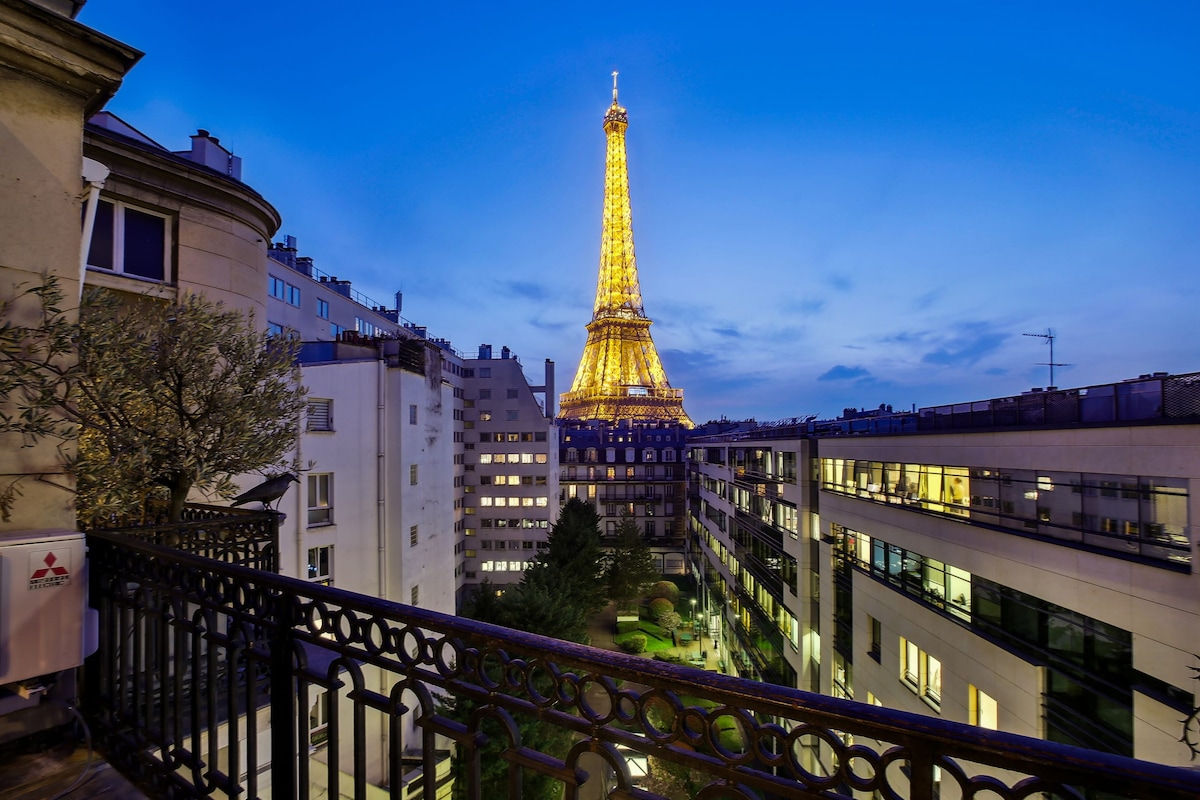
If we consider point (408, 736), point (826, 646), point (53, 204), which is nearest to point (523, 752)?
point (53, 204)

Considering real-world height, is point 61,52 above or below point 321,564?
above

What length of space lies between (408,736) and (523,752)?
20.4m

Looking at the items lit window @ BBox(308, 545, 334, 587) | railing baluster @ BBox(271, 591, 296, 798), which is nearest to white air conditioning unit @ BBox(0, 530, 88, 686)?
railing baluster @ BBox(271, 591, 296, 798)

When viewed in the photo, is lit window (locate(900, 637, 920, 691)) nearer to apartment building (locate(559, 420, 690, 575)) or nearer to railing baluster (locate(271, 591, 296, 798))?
railing baluster (locate(271, 591, 296, 798))

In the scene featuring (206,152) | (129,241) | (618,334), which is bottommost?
(129,241)

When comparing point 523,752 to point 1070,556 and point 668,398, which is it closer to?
point 1070,556

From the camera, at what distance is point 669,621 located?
1518 inches

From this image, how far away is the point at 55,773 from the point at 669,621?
37646 millimetres

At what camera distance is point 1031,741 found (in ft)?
5.35

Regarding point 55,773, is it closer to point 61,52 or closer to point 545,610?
point 61,52

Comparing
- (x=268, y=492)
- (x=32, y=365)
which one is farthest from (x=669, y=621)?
(x=32, y=365)

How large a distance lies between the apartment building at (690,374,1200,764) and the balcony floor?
12.3 meters

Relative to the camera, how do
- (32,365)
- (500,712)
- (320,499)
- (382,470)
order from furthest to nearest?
1. (382,470)
2. (320,499)
3. (32,365)
4. (500,712)

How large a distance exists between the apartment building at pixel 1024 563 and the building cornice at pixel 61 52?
13.5 m
